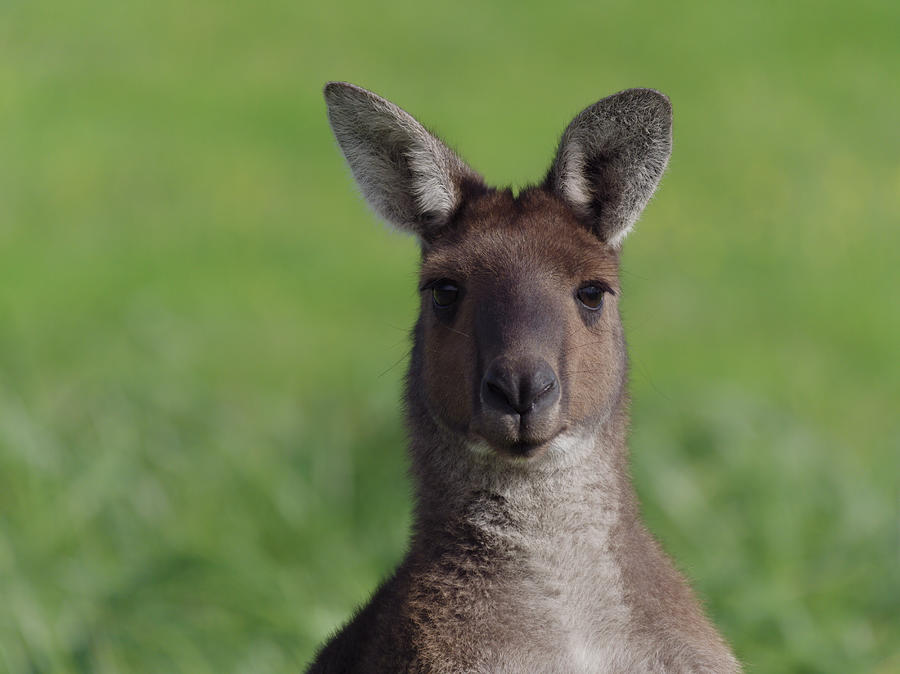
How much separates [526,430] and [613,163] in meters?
1.28

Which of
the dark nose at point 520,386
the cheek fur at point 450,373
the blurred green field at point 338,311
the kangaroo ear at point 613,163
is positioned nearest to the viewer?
the dark nose at point 520,386

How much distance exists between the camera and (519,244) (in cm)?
502

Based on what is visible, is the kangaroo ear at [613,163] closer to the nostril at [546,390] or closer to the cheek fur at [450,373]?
the cheek fur at [450,373]

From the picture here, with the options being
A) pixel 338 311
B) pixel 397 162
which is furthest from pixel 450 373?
pixel 338 311

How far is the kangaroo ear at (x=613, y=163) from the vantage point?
5.21 meters

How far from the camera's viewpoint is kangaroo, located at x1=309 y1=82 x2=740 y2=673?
4.58m

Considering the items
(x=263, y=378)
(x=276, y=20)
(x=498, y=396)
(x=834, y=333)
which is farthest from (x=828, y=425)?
(x=276, y=20)

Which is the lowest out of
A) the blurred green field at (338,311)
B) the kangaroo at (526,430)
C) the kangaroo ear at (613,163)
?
the blurred green field at (338,311)

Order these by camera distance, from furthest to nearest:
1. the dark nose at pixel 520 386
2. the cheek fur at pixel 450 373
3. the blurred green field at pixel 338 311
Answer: the blurred green field at pixel 338 311 < the cheek fur at pixel 450 373 < the dark nose at pixel 520 386

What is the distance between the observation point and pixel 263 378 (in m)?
12.1

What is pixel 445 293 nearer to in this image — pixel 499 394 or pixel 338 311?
pixel 499 394

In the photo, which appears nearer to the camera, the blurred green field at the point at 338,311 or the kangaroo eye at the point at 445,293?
the kangaroo eye at the point at 445,293

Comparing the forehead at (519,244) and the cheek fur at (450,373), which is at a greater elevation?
the forehead at (519,244)

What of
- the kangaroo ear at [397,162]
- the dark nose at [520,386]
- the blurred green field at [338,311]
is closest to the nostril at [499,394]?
the dark nose at [520,386]
